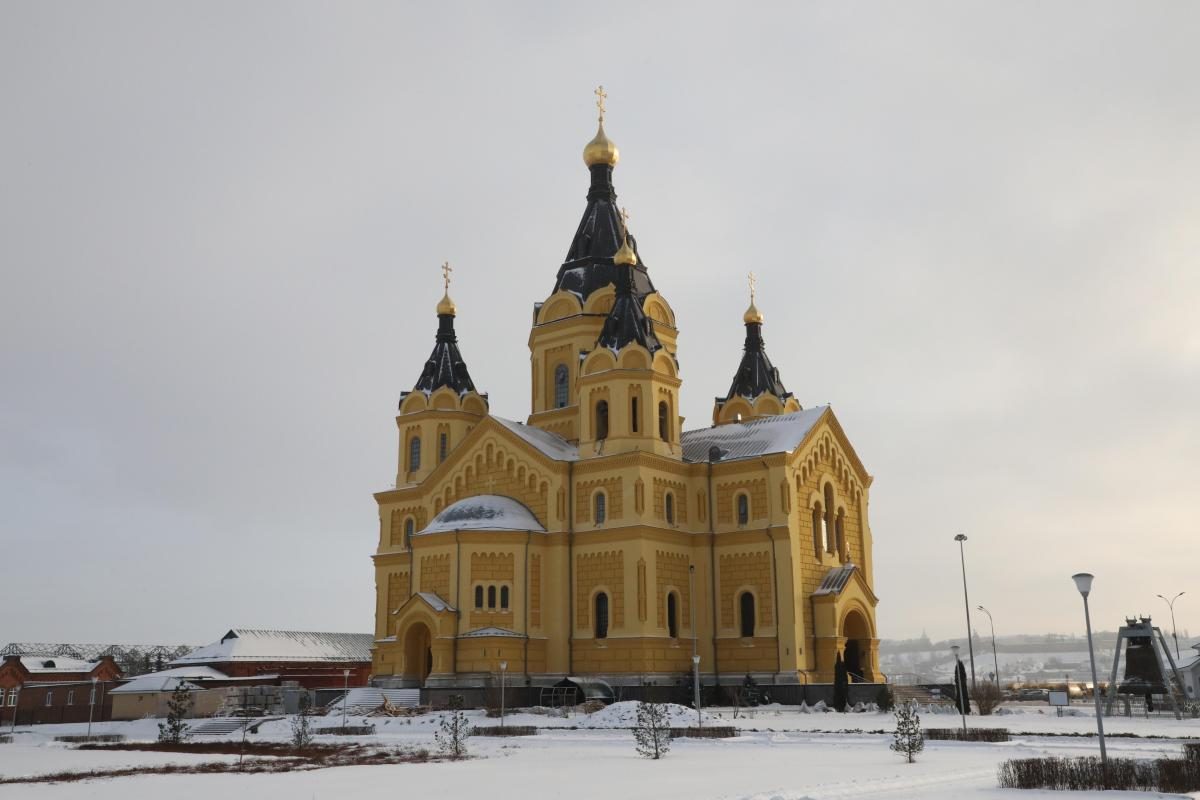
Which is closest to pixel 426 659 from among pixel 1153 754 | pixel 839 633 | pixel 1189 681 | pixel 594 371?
pixel 594 371

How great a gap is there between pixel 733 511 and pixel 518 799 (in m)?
31.9

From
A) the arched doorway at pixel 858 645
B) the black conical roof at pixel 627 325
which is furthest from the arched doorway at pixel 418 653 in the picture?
the arched doorway at pixel 858 645

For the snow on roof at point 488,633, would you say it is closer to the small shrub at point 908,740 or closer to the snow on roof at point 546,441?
the snow on roof at point 546,441

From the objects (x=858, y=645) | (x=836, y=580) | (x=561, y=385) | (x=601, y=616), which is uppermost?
(x=561, y=385)

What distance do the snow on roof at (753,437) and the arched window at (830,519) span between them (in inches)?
126

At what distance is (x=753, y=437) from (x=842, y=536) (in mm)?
Answer: 6123

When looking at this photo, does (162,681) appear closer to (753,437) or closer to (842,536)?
(753,437)

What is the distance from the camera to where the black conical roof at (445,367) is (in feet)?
184

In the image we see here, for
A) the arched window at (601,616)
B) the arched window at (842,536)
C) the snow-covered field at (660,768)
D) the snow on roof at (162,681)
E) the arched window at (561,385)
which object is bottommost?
the snow-covered field at (660,768)

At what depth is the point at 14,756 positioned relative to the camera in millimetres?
29797

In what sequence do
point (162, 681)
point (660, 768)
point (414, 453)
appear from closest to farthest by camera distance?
point (660, 768)
point (414, 453)
point (162, 681)

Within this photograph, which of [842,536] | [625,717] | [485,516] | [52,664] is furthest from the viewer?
[52,664]

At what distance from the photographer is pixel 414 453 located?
5594 centimetres

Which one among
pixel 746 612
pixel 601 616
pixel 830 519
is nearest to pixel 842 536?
pixel 830 519
